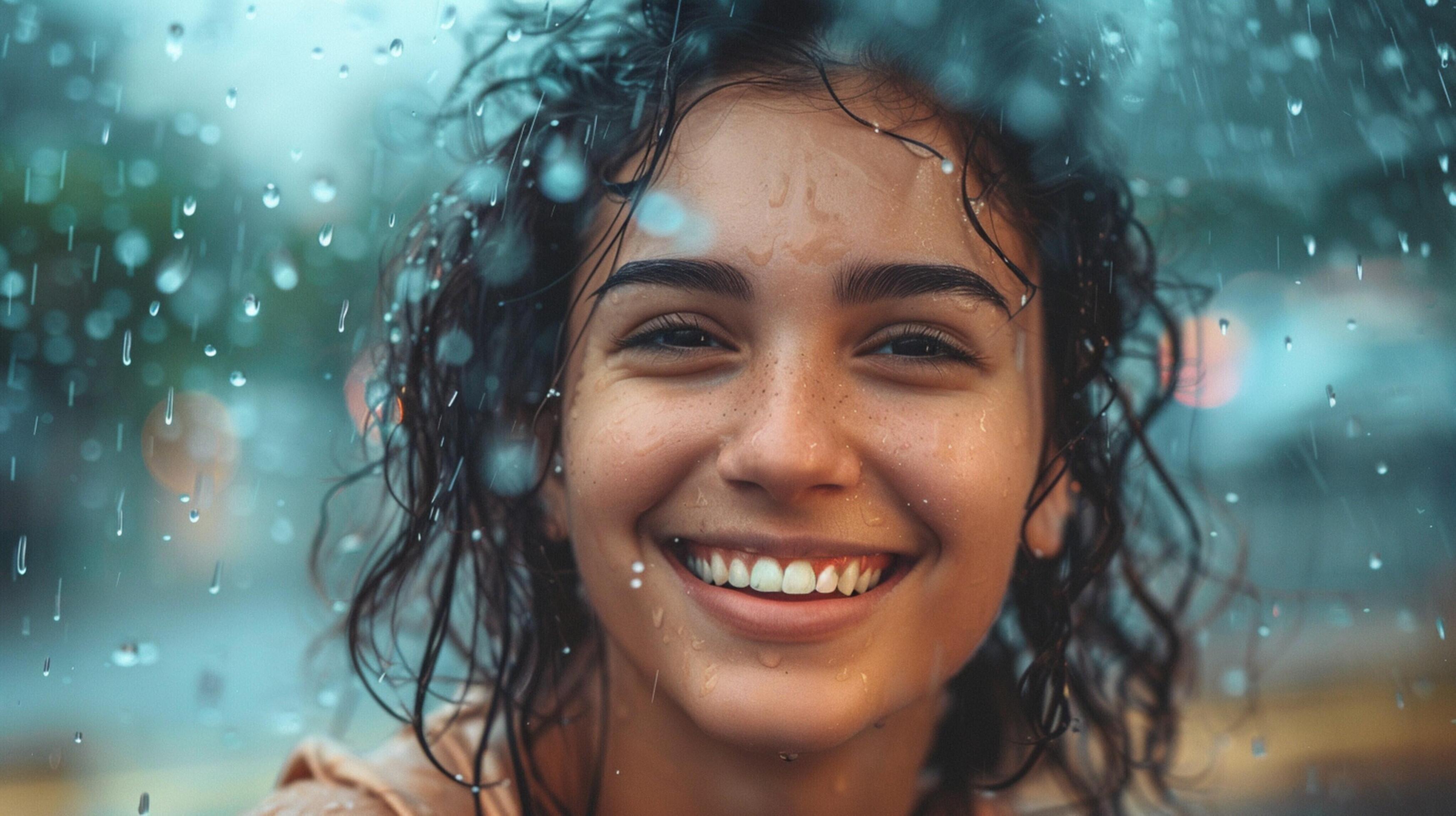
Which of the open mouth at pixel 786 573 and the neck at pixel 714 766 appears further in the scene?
the neck at pixel 714 766

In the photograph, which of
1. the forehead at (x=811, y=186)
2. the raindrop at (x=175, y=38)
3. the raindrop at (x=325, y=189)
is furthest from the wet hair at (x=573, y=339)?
the raindrop at (x=175, y=38)

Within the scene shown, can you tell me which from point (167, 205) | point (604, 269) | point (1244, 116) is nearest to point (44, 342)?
point (167, 205)

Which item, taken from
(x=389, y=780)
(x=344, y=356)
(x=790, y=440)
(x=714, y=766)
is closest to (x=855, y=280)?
(x=790, y=440)

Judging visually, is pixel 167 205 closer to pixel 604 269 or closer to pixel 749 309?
pixel 604 269

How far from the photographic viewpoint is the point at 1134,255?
1.78 m

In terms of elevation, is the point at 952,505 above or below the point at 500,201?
below

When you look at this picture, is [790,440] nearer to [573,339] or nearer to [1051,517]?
[573,339]

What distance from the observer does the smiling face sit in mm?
1161

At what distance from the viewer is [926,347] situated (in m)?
1.24

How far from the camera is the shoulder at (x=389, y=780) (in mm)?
1348

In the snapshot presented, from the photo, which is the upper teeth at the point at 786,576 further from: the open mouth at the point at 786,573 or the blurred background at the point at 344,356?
the blurred background at the point at 344,356

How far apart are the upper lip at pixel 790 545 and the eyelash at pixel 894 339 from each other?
232 millimetres

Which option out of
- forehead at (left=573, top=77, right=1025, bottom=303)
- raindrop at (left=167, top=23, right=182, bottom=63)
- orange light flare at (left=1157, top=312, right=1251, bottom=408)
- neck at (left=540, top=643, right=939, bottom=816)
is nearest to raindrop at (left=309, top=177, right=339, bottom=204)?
raindrop at (left=167, top=23, right=182, bottom=63)

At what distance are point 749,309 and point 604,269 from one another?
0.25m
